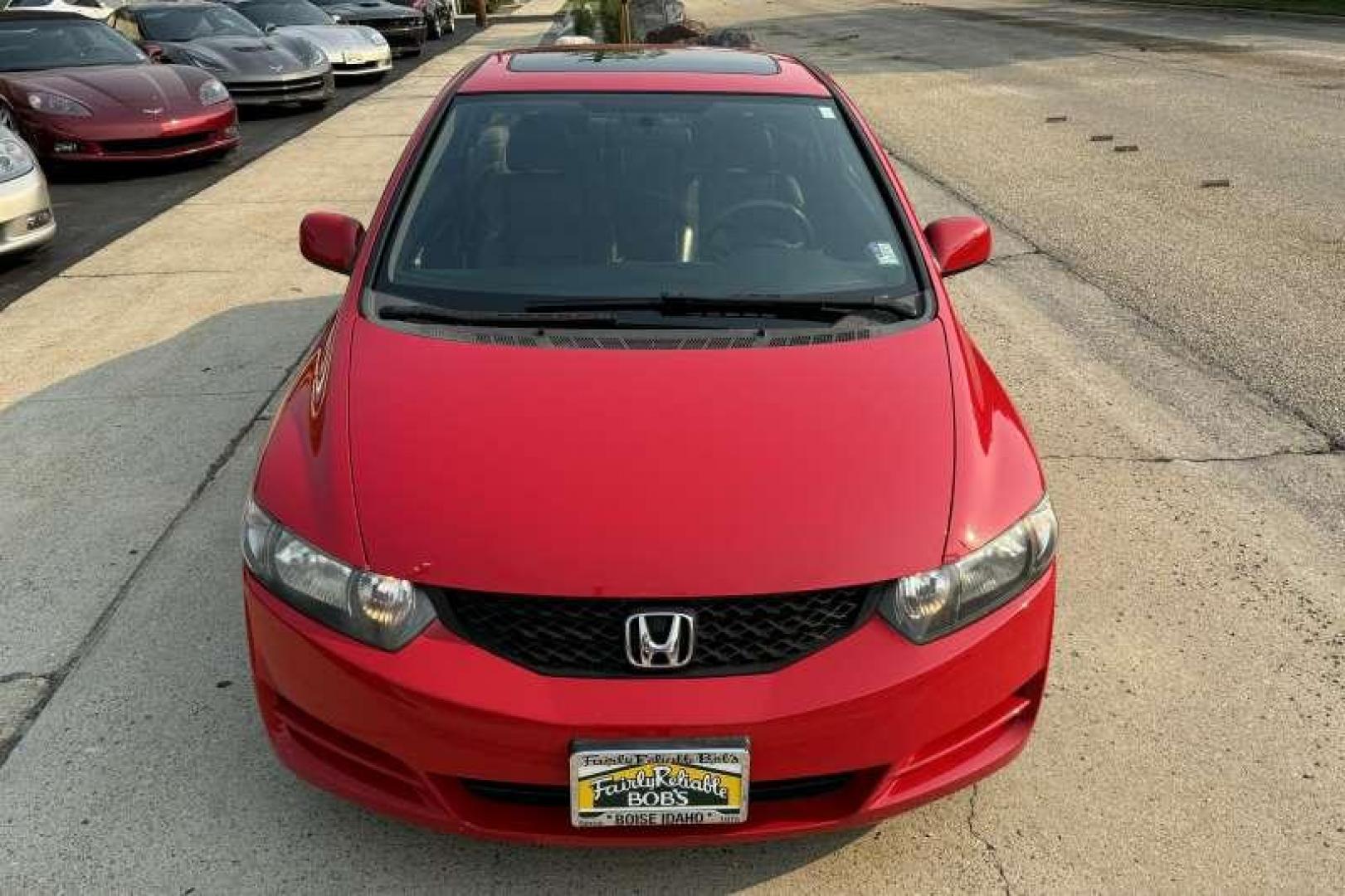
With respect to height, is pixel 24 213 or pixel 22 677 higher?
pixel 24 213

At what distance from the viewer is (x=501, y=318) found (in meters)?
3.31

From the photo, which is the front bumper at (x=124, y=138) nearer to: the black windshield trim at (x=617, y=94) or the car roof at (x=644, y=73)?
the car roof at (x=644, y=73)

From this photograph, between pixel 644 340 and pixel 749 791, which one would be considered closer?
pixel 749 791

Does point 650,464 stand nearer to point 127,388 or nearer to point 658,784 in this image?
point 658,784

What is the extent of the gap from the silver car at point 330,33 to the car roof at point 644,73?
1435 cm

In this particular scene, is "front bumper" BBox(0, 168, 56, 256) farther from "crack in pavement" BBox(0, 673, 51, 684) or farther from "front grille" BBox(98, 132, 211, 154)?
"crack in pavement" BBox(0, 673, 51, 684)

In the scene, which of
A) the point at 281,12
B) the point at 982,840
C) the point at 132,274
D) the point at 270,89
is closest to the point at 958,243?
the point at 982,840

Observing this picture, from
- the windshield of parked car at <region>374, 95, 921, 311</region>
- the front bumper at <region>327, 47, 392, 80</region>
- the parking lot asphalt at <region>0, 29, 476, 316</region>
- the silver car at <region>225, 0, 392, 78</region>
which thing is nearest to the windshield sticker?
the windshield of parked car at <region>374, 95, 921, 311</region>

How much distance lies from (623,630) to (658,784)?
31cm

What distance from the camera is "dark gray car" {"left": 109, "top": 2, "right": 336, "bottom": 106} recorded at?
570 inches

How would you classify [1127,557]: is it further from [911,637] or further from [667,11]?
[667,11]

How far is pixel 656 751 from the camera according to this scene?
7.91 ft

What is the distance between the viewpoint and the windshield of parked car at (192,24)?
47.7ft

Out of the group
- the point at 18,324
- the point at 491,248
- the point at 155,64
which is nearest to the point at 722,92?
the point at 491,248
